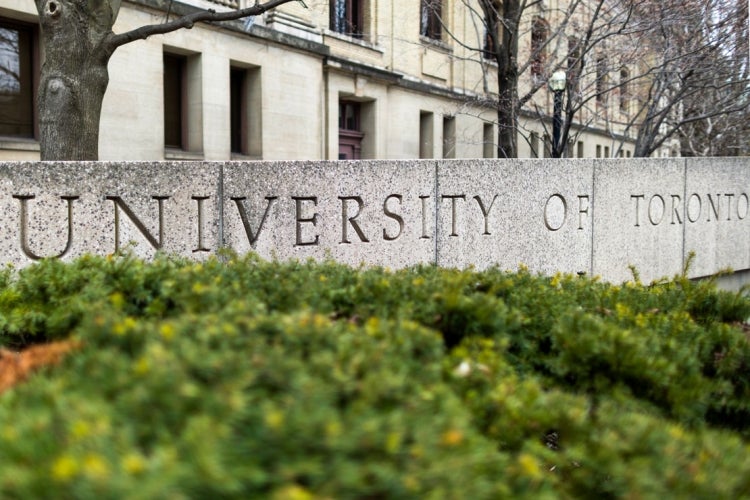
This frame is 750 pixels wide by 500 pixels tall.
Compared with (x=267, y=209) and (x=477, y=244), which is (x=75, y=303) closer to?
(x=267, y=209)

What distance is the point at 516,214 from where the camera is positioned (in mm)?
7523

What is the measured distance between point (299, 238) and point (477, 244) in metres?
2.02

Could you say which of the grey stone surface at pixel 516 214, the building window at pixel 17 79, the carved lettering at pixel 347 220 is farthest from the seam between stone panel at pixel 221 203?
the building window at pixel 17 79

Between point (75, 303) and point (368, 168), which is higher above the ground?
point (368, 168)

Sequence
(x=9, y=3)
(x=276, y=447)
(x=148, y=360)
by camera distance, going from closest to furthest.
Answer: (x=276, y=447) → (x=148, y=360) → (x=9, y=3)

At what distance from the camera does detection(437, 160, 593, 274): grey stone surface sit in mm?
7039

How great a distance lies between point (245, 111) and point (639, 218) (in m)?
11.6

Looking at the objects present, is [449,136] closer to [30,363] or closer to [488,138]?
[488,138]

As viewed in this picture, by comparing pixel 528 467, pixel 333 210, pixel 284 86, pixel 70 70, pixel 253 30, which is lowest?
pixel 528 467

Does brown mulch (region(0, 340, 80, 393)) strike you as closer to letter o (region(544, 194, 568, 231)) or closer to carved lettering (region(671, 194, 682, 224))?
letter o (region(544, 194, 568, 231))

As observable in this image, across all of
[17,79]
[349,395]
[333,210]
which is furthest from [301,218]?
[17,79]

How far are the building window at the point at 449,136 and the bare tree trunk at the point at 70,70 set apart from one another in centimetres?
1767

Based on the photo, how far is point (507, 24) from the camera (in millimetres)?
14961

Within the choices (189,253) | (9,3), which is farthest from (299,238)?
(9,3)
